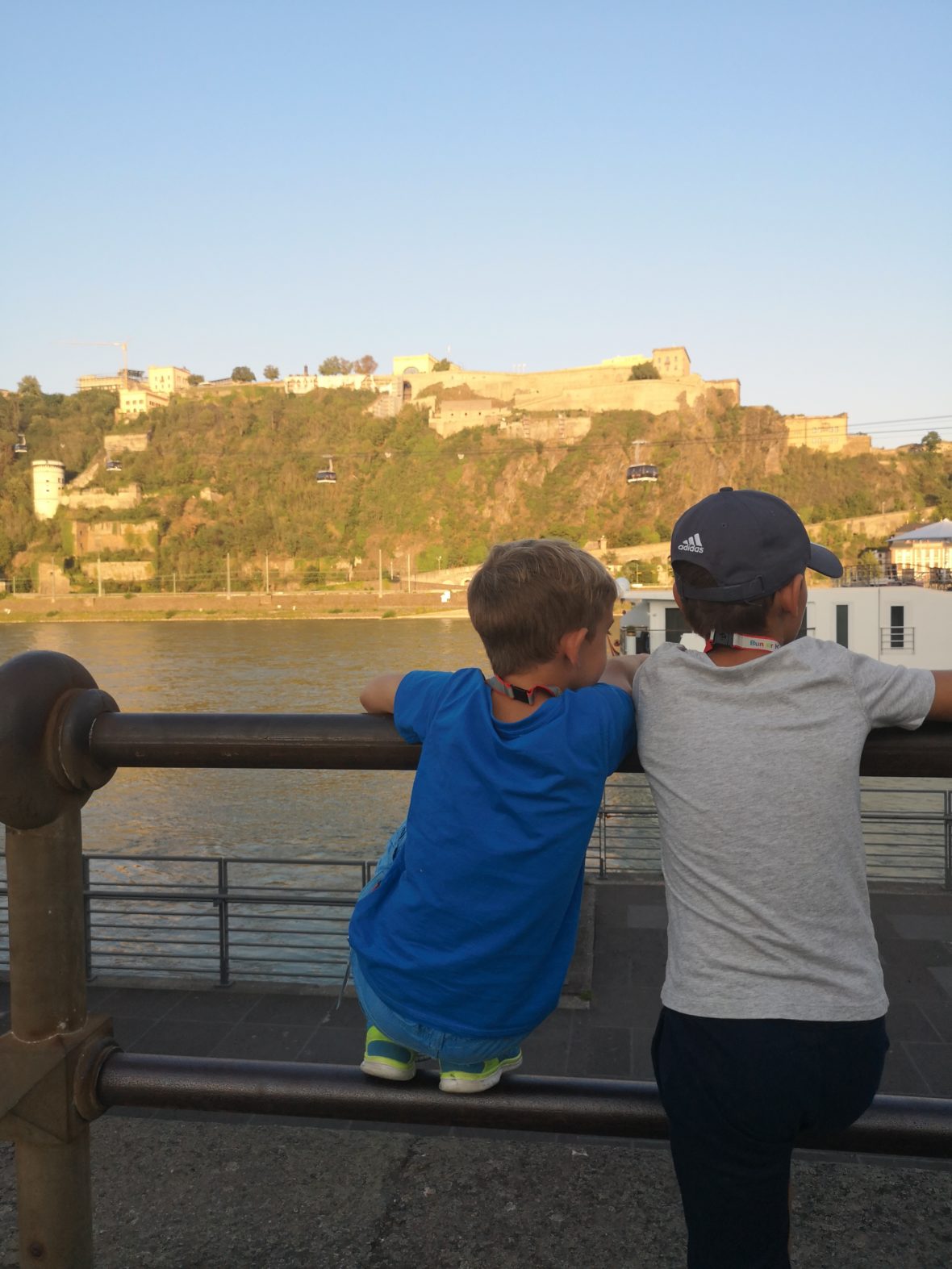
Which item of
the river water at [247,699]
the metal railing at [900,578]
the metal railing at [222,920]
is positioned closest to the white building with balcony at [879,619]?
the metal railing at [900,578]

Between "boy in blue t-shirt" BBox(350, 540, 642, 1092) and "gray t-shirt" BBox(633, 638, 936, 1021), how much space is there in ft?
0.38

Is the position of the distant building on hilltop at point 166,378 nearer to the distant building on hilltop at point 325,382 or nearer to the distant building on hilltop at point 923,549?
the distant building on hilltop at point 325,382

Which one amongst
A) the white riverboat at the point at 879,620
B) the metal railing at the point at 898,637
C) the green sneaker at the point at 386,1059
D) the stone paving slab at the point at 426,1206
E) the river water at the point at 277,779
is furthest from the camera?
the metal railing at the point at 898,637

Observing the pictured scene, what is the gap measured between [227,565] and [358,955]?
96.1 metres

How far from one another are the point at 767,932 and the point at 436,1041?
14.7 inches

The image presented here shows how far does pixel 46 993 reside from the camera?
123 centimetres

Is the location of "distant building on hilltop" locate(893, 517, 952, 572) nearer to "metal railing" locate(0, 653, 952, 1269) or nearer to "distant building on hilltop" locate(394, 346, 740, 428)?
"distant building on hilltop" locate(394, 346, 740, 428)

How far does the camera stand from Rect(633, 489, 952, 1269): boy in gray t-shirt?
1101 millimetres

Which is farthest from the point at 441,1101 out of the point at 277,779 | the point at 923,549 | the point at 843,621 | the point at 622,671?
the point at 923,549

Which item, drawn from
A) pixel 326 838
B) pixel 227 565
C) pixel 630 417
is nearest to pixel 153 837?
pixel 326 838

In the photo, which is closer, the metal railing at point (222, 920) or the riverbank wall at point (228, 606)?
the metal railing at point (222, 920)

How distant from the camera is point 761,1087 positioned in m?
1.09

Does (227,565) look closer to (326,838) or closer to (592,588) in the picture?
(326,838)

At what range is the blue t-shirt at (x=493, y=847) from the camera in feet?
3.81
